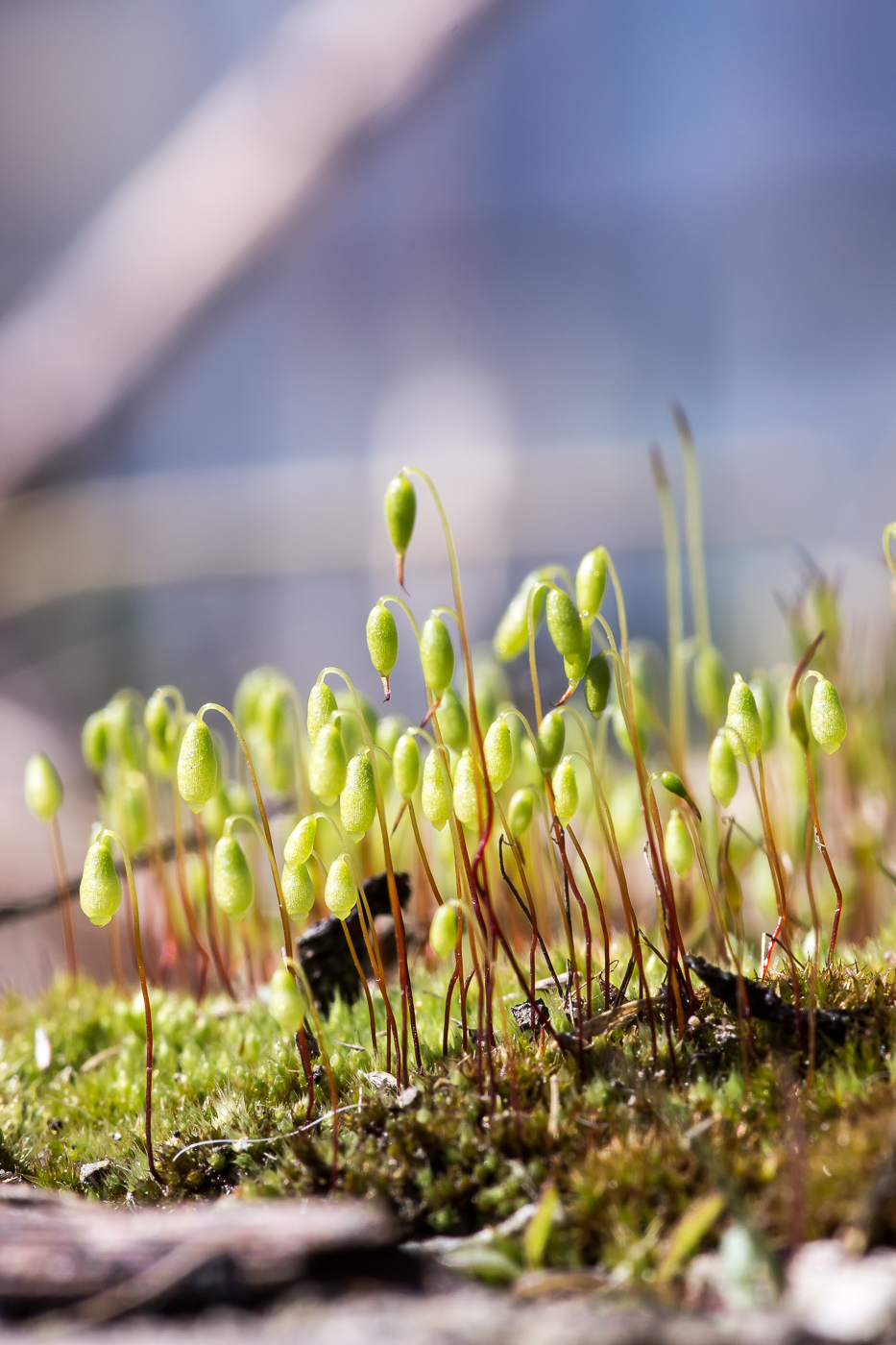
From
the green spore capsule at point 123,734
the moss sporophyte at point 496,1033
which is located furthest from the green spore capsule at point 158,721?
the green spore capsule at point 123,734

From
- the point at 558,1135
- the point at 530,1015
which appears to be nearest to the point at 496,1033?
the point at 530,1015

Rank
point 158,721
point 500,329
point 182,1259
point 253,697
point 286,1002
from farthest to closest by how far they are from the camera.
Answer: point 500,329, point 253,697, point 158,721, point 286,1002, point 182,1259

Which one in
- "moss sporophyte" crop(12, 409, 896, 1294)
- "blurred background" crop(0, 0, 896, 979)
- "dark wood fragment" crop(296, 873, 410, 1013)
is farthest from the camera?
"blurred background" crop(0, 0, 896, 979)

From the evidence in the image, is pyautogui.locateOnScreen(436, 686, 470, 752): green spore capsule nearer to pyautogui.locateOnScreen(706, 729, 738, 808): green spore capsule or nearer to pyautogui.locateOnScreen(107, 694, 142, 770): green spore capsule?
pyautogui.locateOnScreen(706, 729, 738, 808): green spore capsule

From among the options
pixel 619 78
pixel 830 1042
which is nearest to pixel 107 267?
pixel 830 1042

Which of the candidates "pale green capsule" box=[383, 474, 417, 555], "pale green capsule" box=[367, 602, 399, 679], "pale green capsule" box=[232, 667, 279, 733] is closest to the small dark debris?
"pale green capsule" box=[367, 602, 399, 679]

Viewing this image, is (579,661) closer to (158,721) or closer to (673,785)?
(673,785)
